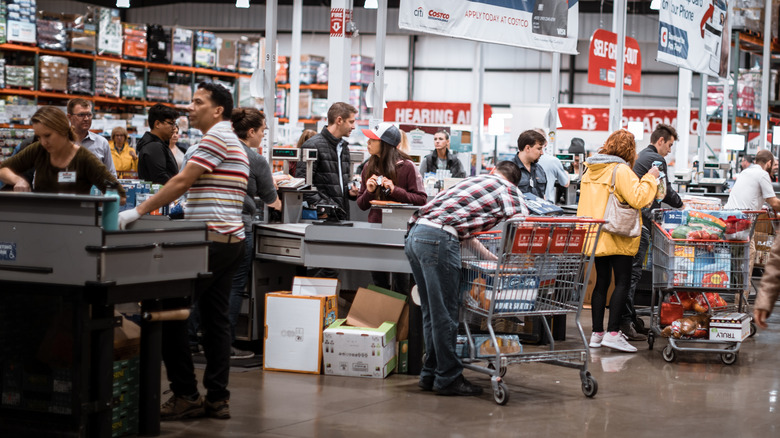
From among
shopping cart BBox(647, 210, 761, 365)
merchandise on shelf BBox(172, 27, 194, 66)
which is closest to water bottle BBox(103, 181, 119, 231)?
shopping cart BBox(647, 210, 761, 365)

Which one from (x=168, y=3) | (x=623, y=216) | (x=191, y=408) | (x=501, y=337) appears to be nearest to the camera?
(x=191, y=408)

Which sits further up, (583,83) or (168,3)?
(168,3)

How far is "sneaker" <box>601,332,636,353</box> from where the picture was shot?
7.30 m

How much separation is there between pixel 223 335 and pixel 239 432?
1.70 feet

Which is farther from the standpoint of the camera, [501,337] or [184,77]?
[184,77]

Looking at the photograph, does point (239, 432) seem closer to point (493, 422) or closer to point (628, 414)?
point (493, 422)

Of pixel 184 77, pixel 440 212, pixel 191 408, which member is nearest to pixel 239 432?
pixel 191 408

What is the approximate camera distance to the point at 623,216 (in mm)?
6918

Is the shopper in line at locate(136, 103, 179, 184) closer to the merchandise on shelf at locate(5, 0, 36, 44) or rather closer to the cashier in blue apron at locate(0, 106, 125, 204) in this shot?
the cashier in blue apron at locate(0, 106, 125, 204)

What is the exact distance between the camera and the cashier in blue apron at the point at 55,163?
4973 millimetres

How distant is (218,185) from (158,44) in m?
10.8

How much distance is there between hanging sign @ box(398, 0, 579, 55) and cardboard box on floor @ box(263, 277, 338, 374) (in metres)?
2.69

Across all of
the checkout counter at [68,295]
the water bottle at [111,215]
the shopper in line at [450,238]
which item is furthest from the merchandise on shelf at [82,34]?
the water bottle at [111,215]

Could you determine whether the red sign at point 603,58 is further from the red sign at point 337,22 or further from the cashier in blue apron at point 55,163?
the cashier in blue apron at point 55,163
